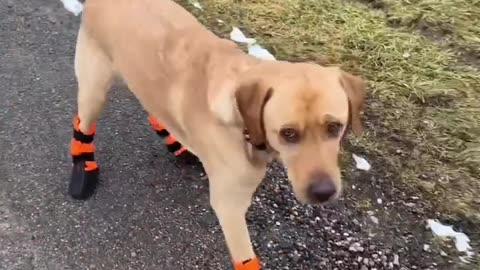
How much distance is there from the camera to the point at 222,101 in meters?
3.06

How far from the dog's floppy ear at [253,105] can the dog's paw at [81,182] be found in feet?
4.66

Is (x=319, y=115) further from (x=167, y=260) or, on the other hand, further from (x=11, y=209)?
(x=11, y=209)

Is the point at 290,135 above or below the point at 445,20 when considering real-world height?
above

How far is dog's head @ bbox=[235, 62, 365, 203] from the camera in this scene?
8.98 ft

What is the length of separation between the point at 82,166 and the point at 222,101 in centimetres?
129

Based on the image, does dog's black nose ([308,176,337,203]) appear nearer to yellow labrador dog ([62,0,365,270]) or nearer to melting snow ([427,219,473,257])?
yellow labrador dog ([62,0,365,270])

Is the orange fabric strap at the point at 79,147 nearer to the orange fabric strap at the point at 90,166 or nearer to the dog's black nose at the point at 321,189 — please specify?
the orange fabric strap at the point at 90,166

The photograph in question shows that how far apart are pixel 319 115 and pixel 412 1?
2852 millimetres

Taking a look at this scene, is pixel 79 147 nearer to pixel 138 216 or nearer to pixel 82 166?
pixel 82 166

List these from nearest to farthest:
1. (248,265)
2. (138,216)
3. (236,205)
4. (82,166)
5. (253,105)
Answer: (253,105) → (236,205) → (248,265) → (138,216) → (82,166)

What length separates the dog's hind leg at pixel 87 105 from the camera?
146 inches

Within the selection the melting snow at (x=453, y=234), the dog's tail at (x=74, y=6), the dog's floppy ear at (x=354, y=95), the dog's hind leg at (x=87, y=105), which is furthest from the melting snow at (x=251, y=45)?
the dog's floppy ear at (x=354, y=95)

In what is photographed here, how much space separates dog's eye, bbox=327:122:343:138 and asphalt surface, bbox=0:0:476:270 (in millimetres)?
1075

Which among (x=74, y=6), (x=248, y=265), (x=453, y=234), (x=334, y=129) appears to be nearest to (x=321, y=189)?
(x=334, y=129)
